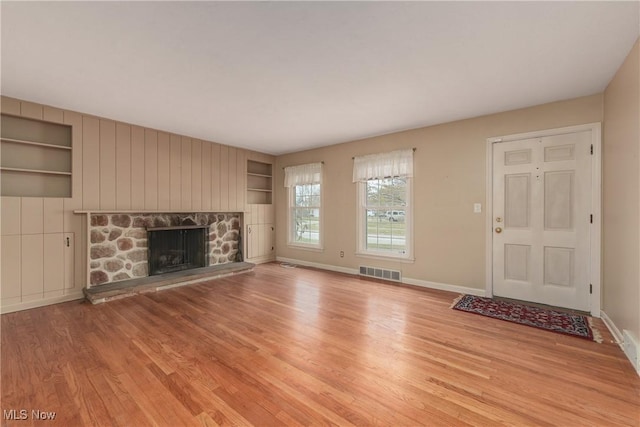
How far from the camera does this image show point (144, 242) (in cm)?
434

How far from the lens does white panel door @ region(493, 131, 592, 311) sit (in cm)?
312

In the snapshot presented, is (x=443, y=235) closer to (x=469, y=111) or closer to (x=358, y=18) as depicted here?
(x=469, y=111)

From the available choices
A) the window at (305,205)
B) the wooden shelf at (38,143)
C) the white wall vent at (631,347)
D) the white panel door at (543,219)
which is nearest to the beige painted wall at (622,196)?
the white wall vent at (631,347)

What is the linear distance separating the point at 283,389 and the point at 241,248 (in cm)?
410

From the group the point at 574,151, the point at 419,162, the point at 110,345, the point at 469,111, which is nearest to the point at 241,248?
the point at 110,345

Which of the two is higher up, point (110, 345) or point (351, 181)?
point (351, 181)

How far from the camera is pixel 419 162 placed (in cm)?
429

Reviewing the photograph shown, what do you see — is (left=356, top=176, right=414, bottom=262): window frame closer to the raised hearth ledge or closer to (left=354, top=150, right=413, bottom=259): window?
(left=354, top=150, right=413, bottom=259): window

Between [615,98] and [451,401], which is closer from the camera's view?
[451,401]

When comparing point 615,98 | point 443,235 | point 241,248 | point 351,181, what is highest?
point 615,98

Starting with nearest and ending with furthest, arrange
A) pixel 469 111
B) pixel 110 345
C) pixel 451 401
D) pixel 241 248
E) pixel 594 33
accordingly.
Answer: pixel 451 401
pixel 594 33
pixel 110 345
pixel 469 111
pixel 241 248

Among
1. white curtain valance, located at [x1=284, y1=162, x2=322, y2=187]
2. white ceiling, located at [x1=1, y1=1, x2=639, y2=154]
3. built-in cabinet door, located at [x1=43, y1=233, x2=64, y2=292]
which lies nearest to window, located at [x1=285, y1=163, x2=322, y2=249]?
white curtain valance, located at [x1=284, y1=162, x2=322, y2=187]

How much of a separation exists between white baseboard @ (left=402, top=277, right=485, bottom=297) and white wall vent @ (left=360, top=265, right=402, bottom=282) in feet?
0.44

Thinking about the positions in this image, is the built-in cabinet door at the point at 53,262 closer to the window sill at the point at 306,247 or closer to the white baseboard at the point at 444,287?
the window sill at the point at 306,247
